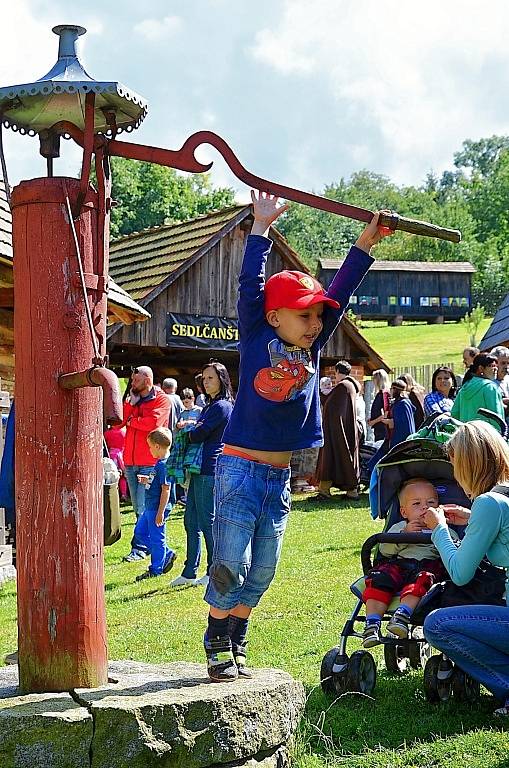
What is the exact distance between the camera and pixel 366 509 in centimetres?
1459

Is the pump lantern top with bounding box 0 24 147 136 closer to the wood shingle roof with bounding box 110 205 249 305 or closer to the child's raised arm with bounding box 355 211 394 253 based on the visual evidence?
the child's raised arm with bounding box 355 211 394 253

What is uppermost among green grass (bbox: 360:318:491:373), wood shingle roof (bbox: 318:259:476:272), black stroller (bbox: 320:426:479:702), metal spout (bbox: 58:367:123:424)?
wood shingle roof (bbox: 318:259:476:272)

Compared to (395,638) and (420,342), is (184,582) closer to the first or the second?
(395,638)

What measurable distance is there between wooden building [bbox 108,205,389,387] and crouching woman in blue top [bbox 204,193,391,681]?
15.2 meters

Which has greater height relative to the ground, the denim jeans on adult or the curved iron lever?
the curved iron lever

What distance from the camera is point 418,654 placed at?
5.88 metres

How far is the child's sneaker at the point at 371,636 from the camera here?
546cm

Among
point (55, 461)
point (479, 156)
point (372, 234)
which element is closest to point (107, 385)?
point (55, 461)

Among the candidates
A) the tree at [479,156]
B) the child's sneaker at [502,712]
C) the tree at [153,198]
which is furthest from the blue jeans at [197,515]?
the tree at [479,156]

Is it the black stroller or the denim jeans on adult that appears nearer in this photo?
the black stroller

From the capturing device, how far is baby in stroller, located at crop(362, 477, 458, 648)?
5496mm

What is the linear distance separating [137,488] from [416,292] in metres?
61.1

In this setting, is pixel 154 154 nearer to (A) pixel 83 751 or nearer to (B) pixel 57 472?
(B) pixel 57 472

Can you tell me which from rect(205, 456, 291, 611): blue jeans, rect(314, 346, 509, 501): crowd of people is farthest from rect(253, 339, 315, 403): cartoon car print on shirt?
rect(314, 346, 509, 501): crowd of people
